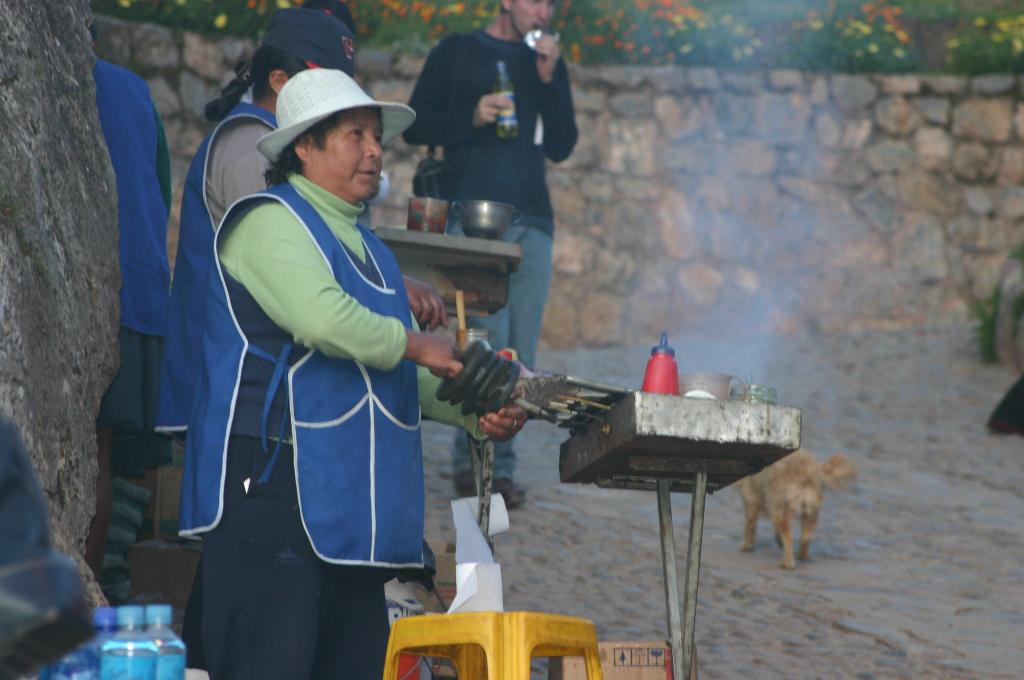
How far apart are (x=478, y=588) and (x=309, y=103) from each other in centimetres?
112

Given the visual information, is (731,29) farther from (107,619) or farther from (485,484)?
(107,619)

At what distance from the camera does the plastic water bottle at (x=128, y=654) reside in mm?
2283

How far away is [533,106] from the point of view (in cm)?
678

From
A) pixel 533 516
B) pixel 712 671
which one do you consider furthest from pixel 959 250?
pixel 712 671

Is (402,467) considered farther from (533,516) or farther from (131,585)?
(533,516)

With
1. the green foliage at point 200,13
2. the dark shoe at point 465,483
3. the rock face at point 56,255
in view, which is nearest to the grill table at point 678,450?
the rock face at point 56,255

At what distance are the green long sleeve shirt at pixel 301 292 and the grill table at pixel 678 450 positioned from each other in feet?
1.75

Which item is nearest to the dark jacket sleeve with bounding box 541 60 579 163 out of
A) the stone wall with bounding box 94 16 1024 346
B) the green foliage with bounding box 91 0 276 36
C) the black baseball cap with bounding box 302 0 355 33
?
the black baseball cap with bounding box 302 0 355 33

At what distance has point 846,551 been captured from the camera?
7.32m

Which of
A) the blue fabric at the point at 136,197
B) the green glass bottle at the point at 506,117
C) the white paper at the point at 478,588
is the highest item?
the green glass bottle at the point at 506,117

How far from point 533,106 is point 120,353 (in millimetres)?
2973

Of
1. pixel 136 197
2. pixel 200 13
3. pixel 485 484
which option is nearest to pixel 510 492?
pixel 485 484

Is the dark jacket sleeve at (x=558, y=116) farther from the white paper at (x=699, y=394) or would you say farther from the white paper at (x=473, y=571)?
the white paper at (x=473, y=571)

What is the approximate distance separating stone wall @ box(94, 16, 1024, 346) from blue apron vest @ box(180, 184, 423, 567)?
10.0 m
